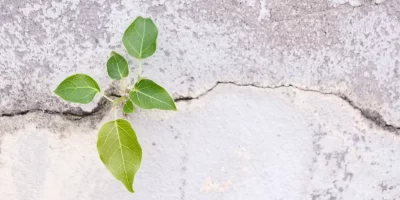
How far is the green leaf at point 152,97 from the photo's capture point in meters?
0.89

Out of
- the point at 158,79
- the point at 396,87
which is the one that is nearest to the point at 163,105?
the point at 158,79

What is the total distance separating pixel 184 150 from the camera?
99cm

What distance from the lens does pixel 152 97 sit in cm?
89

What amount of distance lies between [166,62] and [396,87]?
0.42m

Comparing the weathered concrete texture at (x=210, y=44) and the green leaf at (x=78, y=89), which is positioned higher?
the weathered concrete texture at (x=210, y=44)

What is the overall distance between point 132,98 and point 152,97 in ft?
0.12

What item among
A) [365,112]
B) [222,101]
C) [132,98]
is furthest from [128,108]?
[365,112]

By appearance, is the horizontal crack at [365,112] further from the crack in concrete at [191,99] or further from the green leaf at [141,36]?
the green leaf at [141,36]

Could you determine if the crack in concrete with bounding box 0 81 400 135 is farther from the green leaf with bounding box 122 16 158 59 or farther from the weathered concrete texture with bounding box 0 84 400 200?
the green leaf with bounding box 122 16 158 59

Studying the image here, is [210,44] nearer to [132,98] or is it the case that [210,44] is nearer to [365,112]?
[132,98]

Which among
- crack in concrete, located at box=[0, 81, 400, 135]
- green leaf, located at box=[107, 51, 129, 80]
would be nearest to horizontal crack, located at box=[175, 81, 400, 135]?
crack in concrete, located at box=[0, 81, 400, 135]

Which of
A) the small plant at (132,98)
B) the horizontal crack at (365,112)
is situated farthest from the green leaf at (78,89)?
the horizontal crack at (365,112)

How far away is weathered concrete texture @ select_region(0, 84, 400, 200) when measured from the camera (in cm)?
97

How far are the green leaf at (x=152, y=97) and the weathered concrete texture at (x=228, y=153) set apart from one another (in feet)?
0.25
